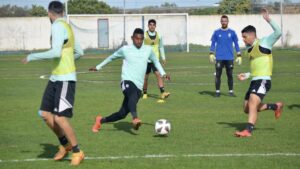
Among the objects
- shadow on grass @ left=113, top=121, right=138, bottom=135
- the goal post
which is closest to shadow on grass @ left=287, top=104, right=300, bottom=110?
shadow on grass @ left=113, top=121, right=138, bottom=135

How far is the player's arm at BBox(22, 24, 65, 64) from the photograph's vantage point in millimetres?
8664

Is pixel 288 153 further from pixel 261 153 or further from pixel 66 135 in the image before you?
pixel 66 135

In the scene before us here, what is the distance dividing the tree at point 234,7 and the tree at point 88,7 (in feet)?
37.5

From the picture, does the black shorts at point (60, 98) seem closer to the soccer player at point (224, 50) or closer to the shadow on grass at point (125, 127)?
the shadow on grass at point (125, 127)

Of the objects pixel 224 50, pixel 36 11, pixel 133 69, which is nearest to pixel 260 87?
pixel 133 69

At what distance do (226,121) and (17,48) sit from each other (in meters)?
42.6

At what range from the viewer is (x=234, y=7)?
64.4 meters

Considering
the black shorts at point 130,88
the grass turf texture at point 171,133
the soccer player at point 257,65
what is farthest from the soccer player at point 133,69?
the soccer player at point 257,65

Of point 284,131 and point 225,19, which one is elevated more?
point 225,19

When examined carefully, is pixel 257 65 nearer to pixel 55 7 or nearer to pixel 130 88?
pixel 130 88

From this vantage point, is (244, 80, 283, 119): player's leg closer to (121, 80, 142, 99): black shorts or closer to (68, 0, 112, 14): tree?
(121, 80, 142, 99): black shorts

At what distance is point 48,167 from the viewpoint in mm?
8922

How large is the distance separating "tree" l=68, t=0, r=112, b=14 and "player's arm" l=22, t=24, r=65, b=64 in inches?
2202

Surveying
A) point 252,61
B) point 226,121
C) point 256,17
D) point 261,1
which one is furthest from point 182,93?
point 261,1
